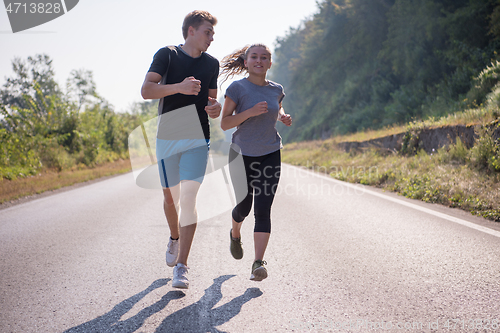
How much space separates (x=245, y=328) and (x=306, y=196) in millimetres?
6468

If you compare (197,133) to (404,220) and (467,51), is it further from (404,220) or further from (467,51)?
(467,51)

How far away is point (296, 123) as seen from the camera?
5300cm

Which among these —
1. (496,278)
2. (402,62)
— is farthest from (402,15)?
(496,278)

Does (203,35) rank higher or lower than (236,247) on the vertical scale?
higher

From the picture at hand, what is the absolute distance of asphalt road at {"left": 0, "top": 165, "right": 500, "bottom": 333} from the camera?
2.69 m

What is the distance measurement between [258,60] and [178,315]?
2.24 m

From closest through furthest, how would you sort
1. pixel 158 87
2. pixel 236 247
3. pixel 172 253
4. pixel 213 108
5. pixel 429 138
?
pixel 158 87
pixel 213 108
pixel 172 253
pixel 236 247
pixel 429 138

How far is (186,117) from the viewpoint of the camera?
3428 millimetres

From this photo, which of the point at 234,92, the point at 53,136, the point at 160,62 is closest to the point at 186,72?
the point at 160,62

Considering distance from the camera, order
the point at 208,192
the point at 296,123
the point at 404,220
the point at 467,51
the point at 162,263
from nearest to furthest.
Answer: the point at 162,263
the point at 404,220
the point at 208,192
the point at 467,51
the point at 296,123

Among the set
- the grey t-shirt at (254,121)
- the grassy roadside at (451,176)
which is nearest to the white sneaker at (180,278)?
the grey t-shirt at (254,121)

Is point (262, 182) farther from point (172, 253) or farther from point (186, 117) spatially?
point (172, 253)

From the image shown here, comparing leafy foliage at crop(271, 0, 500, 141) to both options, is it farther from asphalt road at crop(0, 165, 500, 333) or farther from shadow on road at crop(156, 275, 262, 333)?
shadow on road at crop(156, 275, 262, 333)

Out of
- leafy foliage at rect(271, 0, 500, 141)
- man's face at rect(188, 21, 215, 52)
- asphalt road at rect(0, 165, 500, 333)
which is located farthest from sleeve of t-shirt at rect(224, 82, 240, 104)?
leafy foliage at rect(271, 0, 500, 141)
